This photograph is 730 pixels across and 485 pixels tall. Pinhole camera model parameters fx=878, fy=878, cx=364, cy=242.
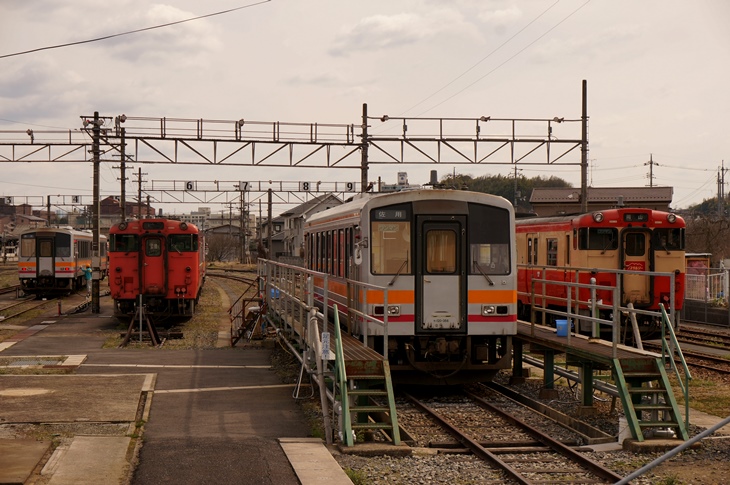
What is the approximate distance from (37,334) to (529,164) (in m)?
16.3

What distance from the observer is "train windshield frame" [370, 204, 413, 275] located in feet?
43.9

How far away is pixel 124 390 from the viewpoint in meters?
13.0

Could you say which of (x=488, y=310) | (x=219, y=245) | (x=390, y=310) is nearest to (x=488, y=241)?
(x=488, y=310)

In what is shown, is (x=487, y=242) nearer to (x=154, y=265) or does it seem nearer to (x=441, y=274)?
(x=441, y=274)

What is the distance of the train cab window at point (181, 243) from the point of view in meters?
25.8

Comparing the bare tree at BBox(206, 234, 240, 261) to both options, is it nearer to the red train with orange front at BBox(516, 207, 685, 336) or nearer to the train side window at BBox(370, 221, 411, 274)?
the red train with orange front at BBox(516, 207, 685, 336)

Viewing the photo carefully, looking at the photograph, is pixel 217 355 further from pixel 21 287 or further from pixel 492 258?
pixel 21 287

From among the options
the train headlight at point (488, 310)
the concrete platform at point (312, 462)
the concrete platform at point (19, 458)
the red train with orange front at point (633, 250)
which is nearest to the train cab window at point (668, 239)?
the red train with orange front at point (633, 250)

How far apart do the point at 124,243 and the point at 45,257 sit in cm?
1331

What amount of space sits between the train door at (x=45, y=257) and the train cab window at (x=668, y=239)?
26.3 metres

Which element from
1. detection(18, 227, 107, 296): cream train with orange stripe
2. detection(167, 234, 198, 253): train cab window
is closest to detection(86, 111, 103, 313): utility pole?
detection(167, 234, 198, 253): train cab window

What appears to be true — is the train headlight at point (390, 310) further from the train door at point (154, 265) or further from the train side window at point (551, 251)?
the train door at point (154, 265)

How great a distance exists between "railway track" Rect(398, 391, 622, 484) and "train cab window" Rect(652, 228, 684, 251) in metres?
7.92

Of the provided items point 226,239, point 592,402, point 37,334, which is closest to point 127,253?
point 37,334
